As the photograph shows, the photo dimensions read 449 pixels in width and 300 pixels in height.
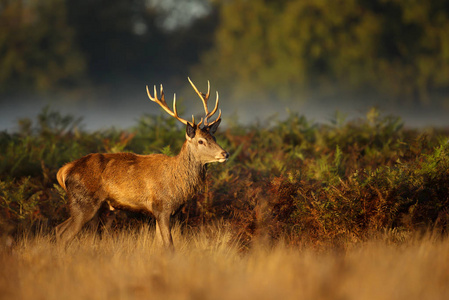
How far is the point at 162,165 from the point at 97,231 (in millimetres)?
1449

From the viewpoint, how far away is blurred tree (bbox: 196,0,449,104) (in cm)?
3097

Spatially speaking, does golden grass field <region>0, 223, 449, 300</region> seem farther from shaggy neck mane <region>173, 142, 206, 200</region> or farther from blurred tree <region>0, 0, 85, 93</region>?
blurred tree <region>0, 0, 85, 93</region>

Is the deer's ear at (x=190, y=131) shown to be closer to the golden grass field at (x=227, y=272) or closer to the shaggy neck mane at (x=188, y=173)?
the shaggy neck mane at (x=188, y=173)

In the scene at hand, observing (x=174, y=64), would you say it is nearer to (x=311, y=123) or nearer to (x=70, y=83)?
(x=70, y=83)

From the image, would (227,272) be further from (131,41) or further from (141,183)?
(131,41)

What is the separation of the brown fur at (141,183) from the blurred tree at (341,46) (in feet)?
80.9

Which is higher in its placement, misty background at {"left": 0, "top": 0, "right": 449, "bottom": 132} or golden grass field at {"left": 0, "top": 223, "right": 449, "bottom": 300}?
misty background at {"left": 0, "top": 0, "right": 449, "bottom": 132}

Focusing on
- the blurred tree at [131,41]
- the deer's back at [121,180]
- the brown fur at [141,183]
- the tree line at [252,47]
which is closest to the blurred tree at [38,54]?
the tree line at [252,47]

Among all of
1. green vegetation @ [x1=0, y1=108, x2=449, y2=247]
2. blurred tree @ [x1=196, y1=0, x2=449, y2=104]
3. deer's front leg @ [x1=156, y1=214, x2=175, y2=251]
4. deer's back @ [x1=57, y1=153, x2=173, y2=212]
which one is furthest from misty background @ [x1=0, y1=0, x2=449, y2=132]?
deer's front leg @ [x1=156, y1=214, x2=175, y2=251]

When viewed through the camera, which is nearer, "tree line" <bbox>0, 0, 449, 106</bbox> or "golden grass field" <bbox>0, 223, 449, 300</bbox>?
"golden grass field" <bbox>0, 223, 449, 300</bbox>

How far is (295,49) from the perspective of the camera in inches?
1201

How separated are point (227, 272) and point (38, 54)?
33577mm

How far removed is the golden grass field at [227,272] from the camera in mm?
4273

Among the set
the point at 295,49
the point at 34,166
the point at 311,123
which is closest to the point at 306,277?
the point at 34,166
